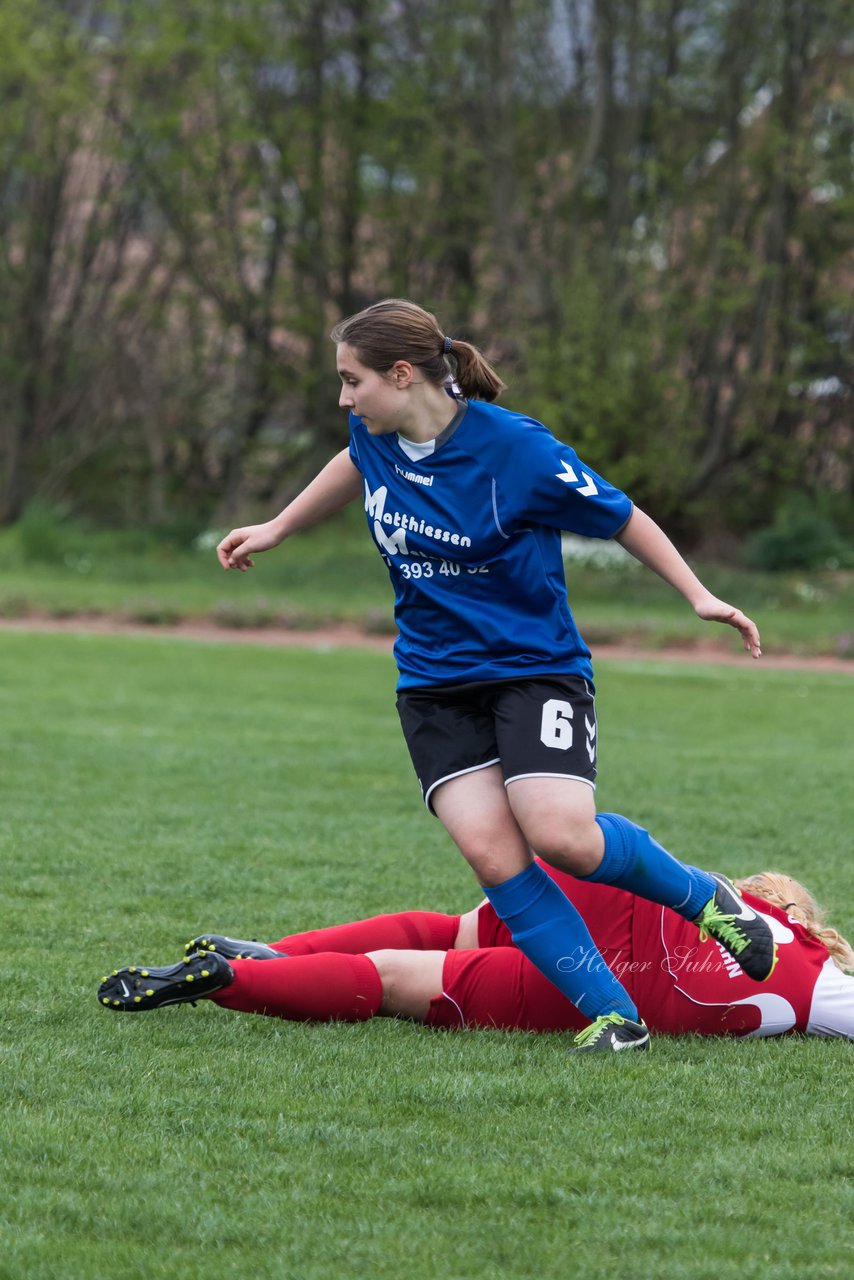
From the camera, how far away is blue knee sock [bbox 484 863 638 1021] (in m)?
3.61

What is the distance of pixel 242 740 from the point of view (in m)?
8.90

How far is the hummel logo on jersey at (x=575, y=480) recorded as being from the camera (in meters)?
3.71

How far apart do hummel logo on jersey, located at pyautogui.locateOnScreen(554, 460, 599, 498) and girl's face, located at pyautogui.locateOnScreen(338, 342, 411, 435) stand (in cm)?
40

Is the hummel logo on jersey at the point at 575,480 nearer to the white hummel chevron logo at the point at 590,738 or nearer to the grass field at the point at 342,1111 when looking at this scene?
the white hummel chevron logo at the point at 590,738

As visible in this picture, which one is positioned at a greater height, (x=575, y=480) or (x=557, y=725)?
(x=575, y=480)

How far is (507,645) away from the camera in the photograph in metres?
3.69

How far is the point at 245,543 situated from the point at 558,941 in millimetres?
1278

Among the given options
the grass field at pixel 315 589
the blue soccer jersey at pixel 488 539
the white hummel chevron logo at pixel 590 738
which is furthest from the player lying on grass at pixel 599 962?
the grass field at pixel 315 589

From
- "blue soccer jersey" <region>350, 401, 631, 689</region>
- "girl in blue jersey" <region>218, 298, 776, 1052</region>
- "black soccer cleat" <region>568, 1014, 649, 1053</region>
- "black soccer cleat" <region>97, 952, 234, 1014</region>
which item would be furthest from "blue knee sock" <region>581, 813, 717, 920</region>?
"black soccer cleat" <region>97, 952, 234, 1014</region>

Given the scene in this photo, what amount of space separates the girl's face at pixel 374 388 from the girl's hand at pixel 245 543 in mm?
471

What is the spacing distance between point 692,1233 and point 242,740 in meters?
6.46

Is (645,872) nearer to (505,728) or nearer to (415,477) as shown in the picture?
(505,728)

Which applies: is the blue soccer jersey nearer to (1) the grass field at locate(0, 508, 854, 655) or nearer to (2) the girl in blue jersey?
(2) the girl in blue jersey

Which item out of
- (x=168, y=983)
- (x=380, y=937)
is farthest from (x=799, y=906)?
(x=168, y=983)
